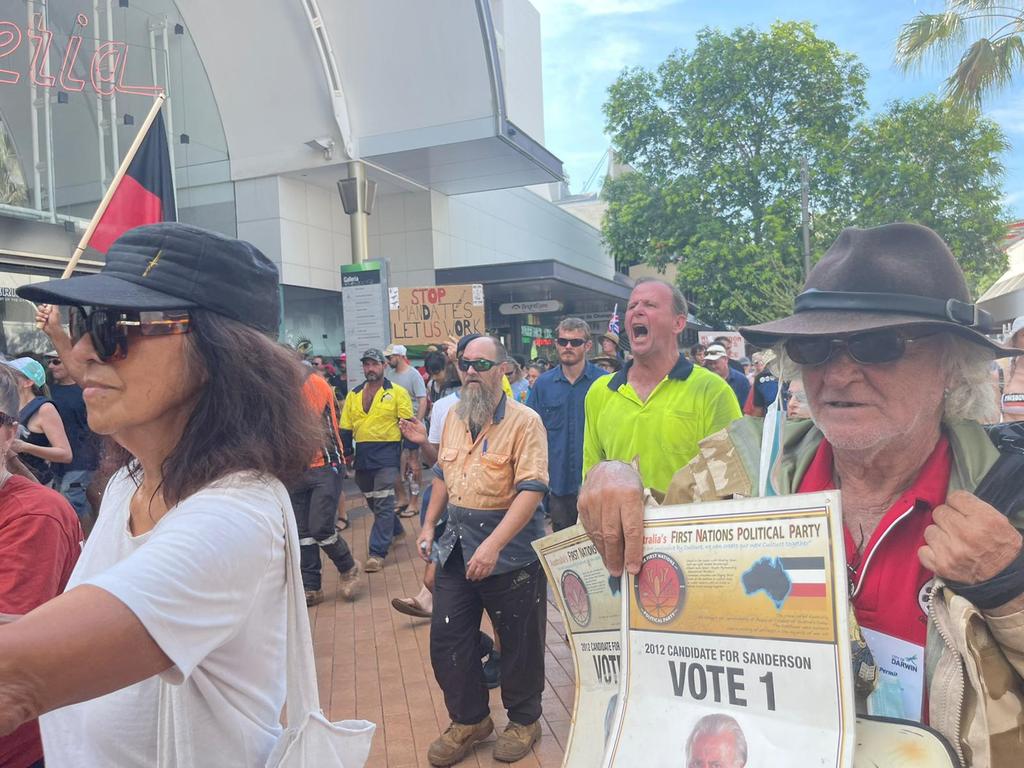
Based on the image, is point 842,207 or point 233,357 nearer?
point 233,357

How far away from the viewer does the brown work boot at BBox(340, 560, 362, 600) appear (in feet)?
21.2

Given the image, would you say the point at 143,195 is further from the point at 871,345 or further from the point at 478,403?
the point at 871,345

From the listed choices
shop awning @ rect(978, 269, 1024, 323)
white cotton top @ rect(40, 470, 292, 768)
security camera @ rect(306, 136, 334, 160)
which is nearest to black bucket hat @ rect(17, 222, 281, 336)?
white cotton top @ rect(40, 470, 292, 768)

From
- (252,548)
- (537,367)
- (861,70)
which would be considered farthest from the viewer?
(861,70)

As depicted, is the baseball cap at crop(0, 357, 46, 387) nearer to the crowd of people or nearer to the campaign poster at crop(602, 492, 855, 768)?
the crowd of people

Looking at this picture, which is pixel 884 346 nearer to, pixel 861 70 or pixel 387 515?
pixel 387 515

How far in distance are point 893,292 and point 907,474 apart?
42 centimetres

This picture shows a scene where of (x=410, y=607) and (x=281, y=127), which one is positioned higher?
(x=281, y=127)

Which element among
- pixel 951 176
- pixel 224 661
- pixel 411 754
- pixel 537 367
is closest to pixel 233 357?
pixel 224 661

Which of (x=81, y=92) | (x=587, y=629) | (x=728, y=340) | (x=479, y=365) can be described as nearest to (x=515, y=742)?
(x=479, y=365)

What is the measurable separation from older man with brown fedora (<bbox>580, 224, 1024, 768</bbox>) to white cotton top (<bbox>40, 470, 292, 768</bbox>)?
0.69 m

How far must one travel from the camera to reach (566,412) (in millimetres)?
5926

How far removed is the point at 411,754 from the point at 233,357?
3.15 metres

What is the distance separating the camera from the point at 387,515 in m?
7.52
